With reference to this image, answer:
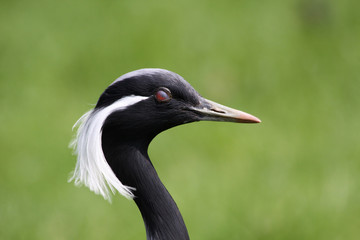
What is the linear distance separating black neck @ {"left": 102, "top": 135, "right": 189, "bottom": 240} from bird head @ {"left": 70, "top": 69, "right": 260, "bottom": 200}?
5 centimetres

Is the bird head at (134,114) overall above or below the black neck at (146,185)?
above

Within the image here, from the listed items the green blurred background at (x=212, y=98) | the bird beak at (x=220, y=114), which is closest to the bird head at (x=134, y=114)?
the bird beak at (x=220, y=114)

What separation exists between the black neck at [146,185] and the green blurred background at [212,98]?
112 inches

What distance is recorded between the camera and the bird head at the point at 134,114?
11.3ft

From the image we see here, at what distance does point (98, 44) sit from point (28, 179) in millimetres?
2738

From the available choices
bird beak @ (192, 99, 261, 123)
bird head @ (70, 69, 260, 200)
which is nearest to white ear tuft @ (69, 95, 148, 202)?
bird head @ (70, 69, 260, 200)

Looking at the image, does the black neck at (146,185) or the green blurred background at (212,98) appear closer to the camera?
the black neck at (146,185)

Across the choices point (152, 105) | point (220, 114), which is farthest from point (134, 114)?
point (220, 114)

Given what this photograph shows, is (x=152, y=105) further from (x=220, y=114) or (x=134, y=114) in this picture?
(x=220, y=114)

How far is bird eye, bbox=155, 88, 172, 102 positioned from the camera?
137 inches

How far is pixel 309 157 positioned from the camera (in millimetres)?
7430

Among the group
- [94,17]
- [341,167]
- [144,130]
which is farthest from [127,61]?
[144,130]

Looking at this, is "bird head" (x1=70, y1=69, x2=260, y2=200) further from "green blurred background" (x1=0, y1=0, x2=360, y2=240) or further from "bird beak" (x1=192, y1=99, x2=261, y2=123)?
"green blurred background" (x1=0, y1=0, x2=360, y2=240)

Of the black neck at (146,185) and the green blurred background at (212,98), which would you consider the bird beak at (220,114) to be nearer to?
the black neck at (146,185)
